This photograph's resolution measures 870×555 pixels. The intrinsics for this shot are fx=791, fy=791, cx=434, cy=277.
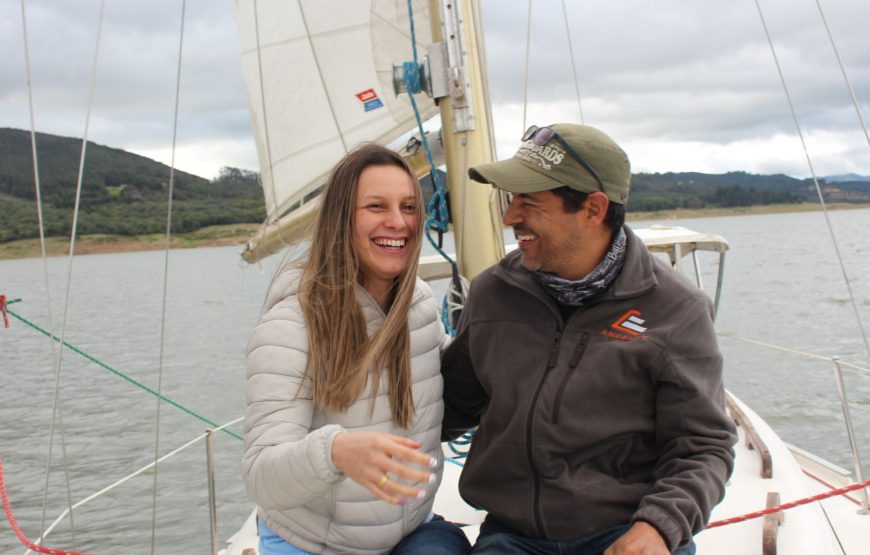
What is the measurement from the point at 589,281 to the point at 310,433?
83 cm

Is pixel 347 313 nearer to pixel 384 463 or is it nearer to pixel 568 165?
pixel 384 463

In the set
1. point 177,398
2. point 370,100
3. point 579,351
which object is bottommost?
point 177,398

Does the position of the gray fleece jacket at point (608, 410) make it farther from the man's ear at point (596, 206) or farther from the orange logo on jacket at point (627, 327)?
the man's ear at point (596, 206)

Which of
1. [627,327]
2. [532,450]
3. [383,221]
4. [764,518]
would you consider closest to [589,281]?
[627,327]

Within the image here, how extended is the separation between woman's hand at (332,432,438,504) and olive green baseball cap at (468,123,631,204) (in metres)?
0.81

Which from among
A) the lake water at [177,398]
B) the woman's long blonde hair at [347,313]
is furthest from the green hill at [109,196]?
the woman's long blonde hair at [347,313]

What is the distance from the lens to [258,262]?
23.1ft

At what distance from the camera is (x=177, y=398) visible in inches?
599

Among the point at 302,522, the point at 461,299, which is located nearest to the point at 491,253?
the point at 461,299

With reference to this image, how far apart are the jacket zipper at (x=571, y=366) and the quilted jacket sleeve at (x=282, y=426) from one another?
0.60 m

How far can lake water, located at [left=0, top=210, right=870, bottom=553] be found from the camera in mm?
9023

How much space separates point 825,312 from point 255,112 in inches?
766

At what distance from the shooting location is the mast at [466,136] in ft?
12.1

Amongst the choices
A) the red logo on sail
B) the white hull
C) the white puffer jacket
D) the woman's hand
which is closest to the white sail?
the red logo on sail
